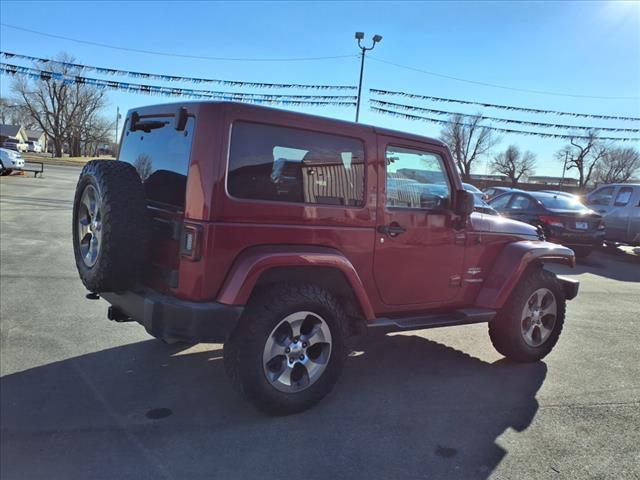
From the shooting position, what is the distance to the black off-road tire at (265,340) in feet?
10.4

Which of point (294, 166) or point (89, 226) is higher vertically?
point (294, 166)

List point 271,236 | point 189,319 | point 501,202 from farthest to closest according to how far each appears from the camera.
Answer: point 501,202
point 271,236
point 189,319

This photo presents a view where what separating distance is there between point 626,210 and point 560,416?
35.7ft

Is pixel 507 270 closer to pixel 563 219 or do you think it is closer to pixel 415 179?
pixel 415 179

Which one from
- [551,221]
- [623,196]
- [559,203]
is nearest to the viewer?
[551,221]

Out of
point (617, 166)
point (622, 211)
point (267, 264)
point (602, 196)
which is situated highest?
point (617, 166)

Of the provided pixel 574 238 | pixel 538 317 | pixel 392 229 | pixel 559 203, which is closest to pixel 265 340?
pixel 392 229

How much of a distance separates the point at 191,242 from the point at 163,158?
847mm

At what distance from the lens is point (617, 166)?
88.4 m

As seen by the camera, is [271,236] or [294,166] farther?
[294,166]

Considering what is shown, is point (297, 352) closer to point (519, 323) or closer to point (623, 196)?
point (519, 323)

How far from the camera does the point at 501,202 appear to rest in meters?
13.0

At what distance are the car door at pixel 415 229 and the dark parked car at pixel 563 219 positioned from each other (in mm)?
8087

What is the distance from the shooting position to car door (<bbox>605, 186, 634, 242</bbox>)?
41.0ft
